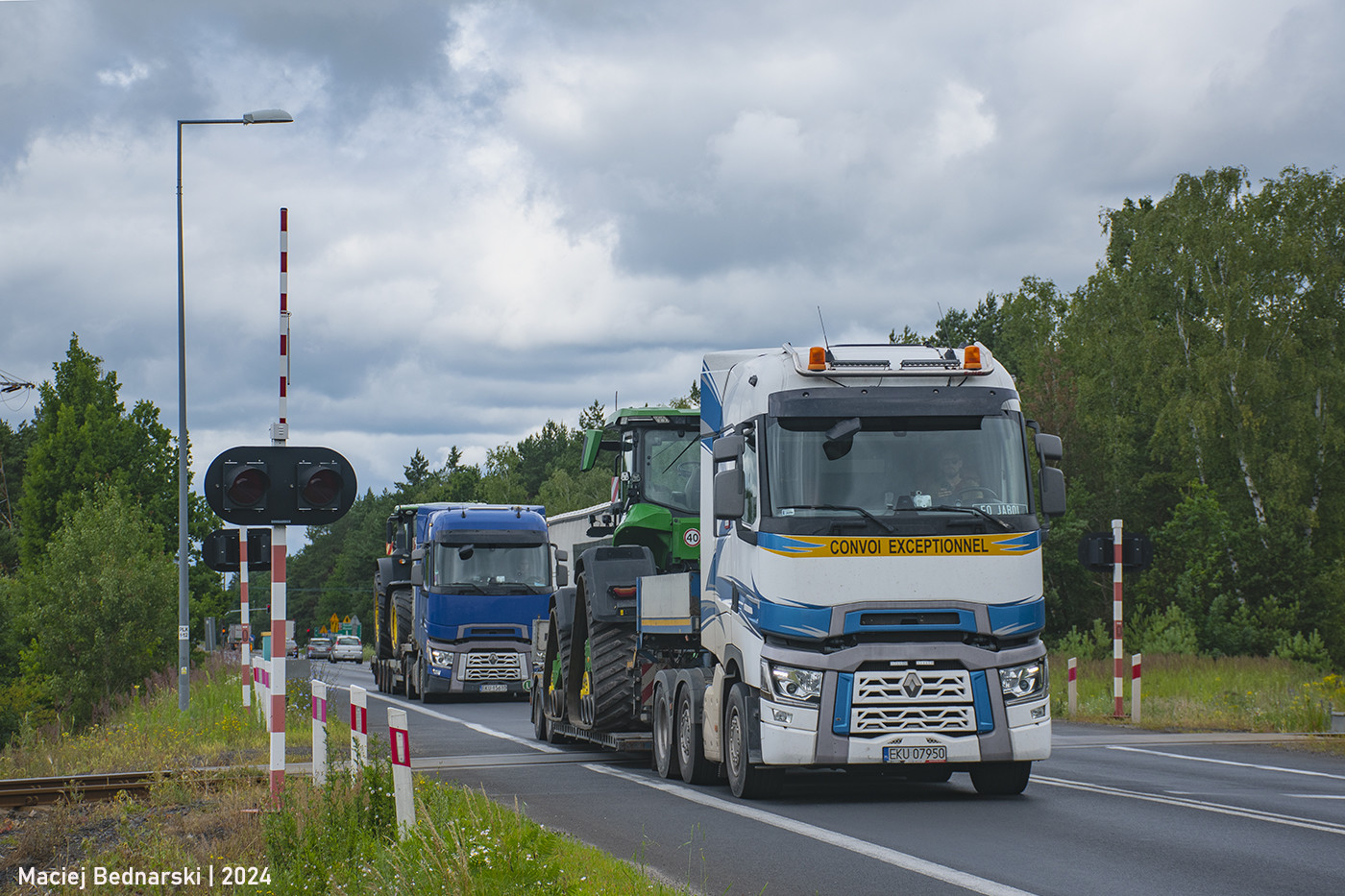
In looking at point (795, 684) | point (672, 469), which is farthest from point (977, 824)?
point (672, 469)

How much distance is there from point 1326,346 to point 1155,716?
1186 inches

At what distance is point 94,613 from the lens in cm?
3173

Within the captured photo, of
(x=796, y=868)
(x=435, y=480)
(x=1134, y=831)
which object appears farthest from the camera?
(x=435, y=480)

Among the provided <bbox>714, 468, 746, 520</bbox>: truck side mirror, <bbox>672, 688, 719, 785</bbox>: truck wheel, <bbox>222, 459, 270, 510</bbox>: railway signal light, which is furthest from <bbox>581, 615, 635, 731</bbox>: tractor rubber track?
<bbox>222, 459, 270, 510</bbox>: railway signal light

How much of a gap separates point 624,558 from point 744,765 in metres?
4.85

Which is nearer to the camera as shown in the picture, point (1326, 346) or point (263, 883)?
point (263, 883)

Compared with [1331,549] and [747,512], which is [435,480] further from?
[747,512]

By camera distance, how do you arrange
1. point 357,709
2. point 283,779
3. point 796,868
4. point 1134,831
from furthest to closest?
point 283,779 → point 1134,831 → point 357,709 → point 796,868

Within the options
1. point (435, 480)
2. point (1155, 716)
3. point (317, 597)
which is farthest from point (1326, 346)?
point (317, 597)

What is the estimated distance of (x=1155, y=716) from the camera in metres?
21.5

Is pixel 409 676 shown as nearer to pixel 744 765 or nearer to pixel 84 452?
pixel 744 765

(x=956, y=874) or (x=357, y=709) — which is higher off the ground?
(x=357, y=709)

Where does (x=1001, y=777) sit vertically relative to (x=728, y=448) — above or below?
below

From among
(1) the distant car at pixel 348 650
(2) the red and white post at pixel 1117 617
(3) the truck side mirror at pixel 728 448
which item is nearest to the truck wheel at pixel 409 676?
(2) the red and white post at pixel 1117 617
